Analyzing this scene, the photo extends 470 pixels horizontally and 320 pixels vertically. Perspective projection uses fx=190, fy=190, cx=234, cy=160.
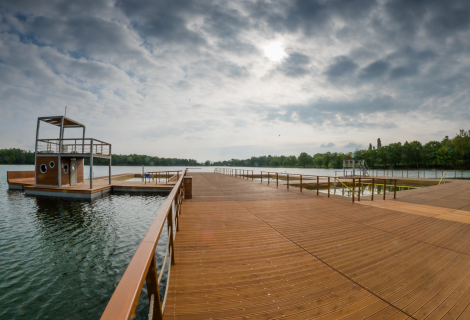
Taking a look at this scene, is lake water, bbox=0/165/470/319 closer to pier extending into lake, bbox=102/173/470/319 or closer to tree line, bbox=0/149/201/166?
pier extending into lake, bbox=102/173/470/319

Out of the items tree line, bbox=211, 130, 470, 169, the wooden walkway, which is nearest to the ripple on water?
the wooden walkway

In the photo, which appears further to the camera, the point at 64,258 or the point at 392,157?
the point at 392,157

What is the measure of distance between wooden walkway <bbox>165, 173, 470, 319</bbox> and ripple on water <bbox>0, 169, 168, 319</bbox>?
90.2 inches

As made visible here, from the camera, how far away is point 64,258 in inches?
242

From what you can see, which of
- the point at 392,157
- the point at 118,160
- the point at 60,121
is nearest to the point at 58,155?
the point at 60,121

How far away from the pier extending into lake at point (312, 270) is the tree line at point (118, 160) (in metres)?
114

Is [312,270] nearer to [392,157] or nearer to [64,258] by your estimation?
[64,258]

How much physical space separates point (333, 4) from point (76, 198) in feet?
76.2

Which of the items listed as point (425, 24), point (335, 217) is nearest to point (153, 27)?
point (335, 217)

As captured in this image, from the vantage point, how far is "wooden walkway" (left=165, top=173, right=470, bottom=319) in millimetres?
2289

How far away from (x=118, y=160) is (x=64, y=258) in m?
137

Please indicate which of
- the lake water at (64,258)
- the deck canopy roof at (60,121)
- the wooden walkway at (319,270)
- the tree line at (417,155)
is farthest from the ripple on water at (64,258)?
the tree line at (417,155)

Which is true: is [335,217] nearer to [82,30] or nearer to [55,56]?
[82,30]

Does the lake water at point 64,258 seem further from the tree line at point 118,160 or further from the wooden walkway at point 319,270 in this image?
the tree line at point 118,160
